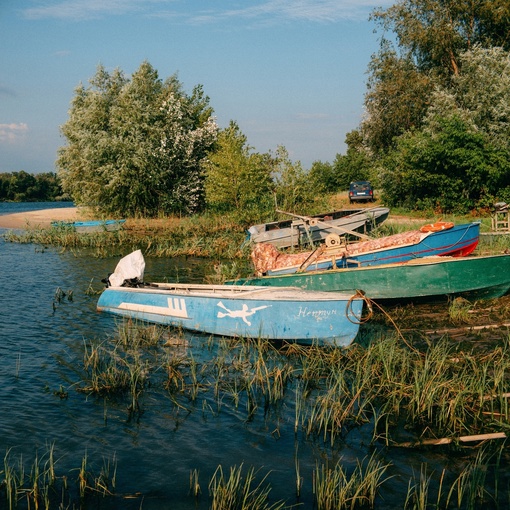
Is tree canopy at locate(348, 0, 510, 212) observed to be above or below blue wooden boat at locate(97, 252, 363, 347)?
above

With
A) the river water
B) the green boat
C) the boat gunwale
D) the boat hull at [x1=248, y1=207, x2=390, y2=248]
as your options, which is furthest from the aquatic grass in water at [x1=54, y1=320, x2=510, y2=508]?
the boat hull at [x1=248, y1=207, x2=390, y2=248]

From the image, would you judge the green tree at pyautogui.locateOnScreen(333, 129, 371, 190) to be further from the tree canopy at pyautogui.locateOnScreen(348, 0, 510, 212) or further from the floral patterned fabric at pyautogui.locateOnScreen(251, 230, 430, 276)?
the floral patterned fabric at pyautogui.locateOnScreen(251, 230, 430, 276)

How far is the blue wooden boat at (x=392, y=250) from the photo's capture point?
16.7m

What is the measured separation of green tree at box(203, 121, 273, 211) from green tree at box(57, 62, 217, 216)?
6511mm

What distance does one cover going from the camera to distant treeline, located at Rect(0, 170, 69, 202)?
4665 inches

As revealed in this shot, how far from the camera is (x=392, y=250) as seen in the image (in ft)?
55.2

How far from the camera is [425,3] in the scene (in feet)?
124

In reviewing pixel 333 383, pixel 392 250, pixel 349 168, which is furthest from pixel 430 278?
pixel 349 168

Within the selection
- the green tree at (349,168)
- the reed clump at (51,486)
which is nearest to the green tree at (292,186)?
the reed clump at (51,486)

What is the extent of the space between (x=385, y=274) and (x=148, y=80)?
32539 mm

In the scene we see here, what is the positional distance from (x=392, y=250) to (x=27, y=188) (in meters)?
118

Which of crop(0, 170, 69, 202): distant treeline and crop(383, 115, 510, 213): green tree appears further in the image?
crop(0, 170, 69, 202): distant treeline

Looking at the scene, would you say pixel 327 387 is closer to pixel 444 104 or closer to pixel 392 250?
pixel 392 250

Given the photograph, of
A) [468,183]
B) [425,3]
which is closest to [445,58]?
[425,3]
